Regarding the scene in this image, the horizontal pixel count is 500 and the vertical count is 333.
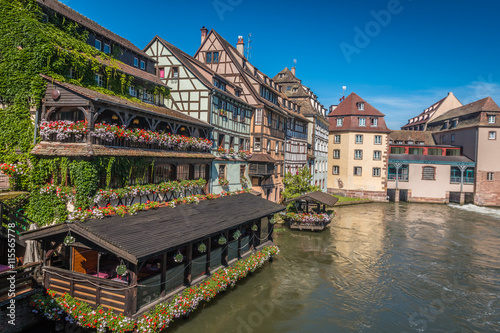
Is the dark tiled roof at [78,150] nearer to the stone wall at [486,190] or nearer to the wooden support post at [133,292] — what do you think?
the wooden support post at [133,292]

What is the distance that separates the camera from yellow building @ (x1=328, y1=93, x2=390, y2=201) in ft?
164

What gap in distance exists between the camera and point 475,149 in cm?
4812

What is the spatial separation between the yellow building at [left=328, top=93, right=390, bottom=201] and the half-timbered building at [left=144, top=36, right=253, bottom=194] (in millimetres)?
28776

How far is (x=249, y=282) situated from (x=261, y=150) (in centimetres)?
1527

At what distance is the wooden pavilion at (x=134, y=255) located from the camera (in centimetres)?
1055

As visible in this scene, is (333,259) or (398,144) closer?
(333,259)

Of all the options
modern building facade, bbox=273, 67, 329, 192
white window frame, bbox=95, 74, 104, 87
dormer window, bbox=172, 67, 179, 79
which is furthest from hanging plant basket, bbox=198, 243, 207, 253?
modern building facade, bbox=273, 67, 329, 192

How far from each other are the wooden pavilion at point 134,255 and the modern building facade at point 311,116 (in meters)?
29.4

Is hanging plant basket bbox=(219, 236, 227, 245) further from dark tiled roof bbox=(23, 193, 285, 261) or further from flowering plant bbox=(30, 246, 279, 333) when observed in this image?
flowering plant bbox=(30, 246, 279, 333)

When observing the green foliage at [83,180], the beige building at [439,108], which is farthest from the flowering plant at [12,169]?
the beige building at [439,108]

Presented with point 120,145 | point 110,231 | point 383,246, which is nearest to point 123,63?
point 120,145

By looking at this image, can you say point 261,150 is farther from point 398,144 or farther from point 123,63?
point 398,144

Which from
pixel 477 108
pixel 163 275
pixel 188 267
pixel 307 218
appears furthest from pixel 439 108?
pixel 163 275

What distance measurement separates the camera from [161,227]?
1306 centimetres
